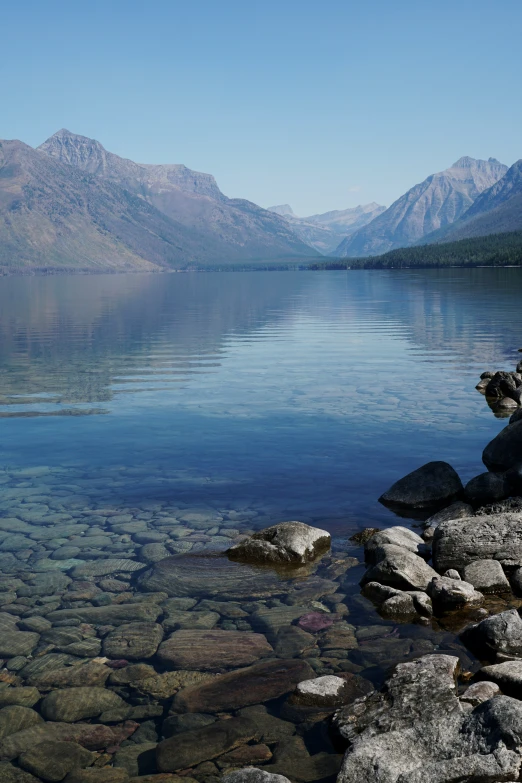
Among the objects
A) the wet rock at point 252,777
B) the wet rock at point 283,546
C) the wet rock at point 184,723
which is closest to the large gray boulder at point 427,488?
the wet rock at point 283,546

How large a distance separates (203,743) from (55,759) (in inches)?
78.4

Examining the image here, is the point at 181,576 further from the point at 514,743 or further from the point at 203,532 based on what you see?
the point at 514,743

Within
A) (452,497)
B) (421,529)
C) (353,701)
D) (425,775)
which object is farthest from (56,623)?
(452,497)

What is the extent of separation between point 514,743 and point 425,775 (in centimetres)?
114

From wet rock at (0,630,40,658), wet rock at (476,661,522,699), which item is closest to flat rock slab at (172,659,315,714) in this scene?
wet rock at (476,661,522,699)

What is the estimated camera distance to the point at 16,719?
34.6 ft

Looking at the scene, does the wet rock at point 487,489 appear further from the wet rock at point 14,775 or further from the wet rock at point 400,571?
the wet rock at point 14,775

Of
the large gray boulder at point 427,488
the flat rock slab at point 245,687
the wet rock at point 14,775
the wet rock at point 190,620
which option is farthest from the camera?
the large gray boulder at point 427,488

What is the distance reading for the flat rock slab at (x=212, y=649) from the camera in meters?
12.0

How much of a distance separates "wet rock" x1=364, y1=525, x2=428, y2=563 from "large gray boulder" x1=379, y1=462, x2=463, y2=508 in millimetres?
3168

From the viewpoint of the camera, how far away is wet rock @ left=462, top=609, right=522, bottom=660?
11.8 m

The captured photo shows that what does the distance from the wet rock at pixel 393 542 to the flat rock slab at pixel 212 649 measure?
13.4 ft

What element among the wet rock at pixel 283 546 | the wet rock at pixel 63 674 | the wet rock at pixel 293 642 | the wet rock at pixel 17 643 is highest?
the wet rock at pixel 283 546

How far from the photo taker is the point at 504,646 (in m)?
11.8
